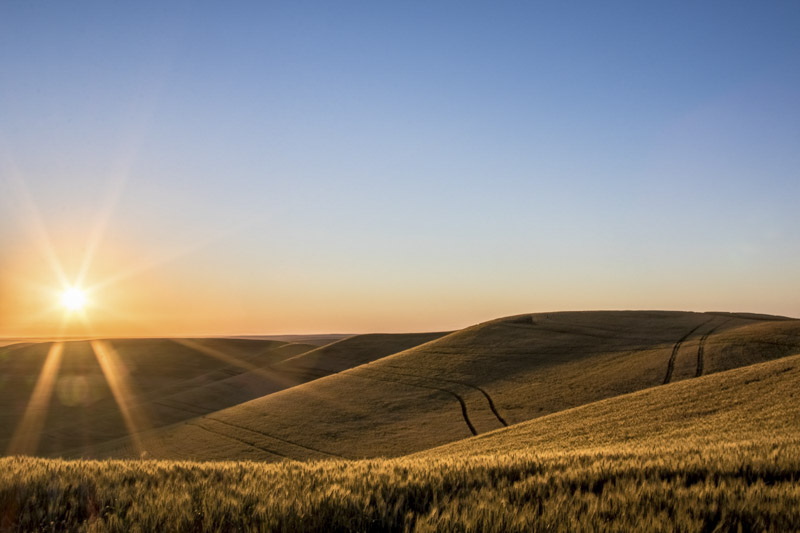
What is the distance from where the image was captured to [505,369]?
4456 centimetres

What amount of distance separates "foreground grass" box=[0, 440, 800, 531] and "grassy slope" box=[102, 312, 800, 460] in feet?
79.8

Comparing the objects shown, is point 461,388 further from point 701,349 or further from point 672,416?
point 672,416

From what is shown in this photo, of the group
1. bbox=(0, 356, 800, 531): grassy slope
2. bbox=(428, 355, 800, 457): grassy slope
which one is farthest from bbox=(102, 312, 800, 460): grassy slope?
bbox=(0, 356, 800, 531): grassy slope

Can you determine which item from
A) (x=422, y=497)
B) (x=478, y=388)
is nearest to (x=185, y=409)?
(x=478, y=388)

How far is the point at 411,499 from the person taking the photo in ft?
13.4

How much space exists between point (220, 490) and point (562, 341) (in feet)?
167

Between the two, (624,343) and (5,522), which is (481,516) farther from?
(624,343)

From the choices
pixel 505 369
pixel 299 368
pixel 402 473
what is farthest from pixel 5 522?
pixel 299 368

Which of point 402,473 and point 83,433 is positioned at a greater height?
point 402,473

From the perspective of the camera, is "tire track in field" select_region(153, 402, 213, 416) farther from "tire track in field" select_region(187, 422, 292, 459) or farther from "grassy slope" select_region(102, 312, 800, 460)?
"tire track in field" select_region(187, 422, 292, 459)

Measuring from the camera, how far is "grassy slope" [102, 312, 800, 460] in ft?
106

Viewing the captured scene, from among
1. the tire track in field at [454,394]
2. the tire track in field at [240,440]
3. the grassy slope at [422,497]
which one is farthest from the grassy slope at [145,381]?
the grassy slope at [422,497]

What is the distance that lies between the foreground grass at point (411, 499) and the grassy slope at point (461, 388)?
79.8 feet

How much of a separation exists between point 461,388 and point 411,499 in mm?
37892
